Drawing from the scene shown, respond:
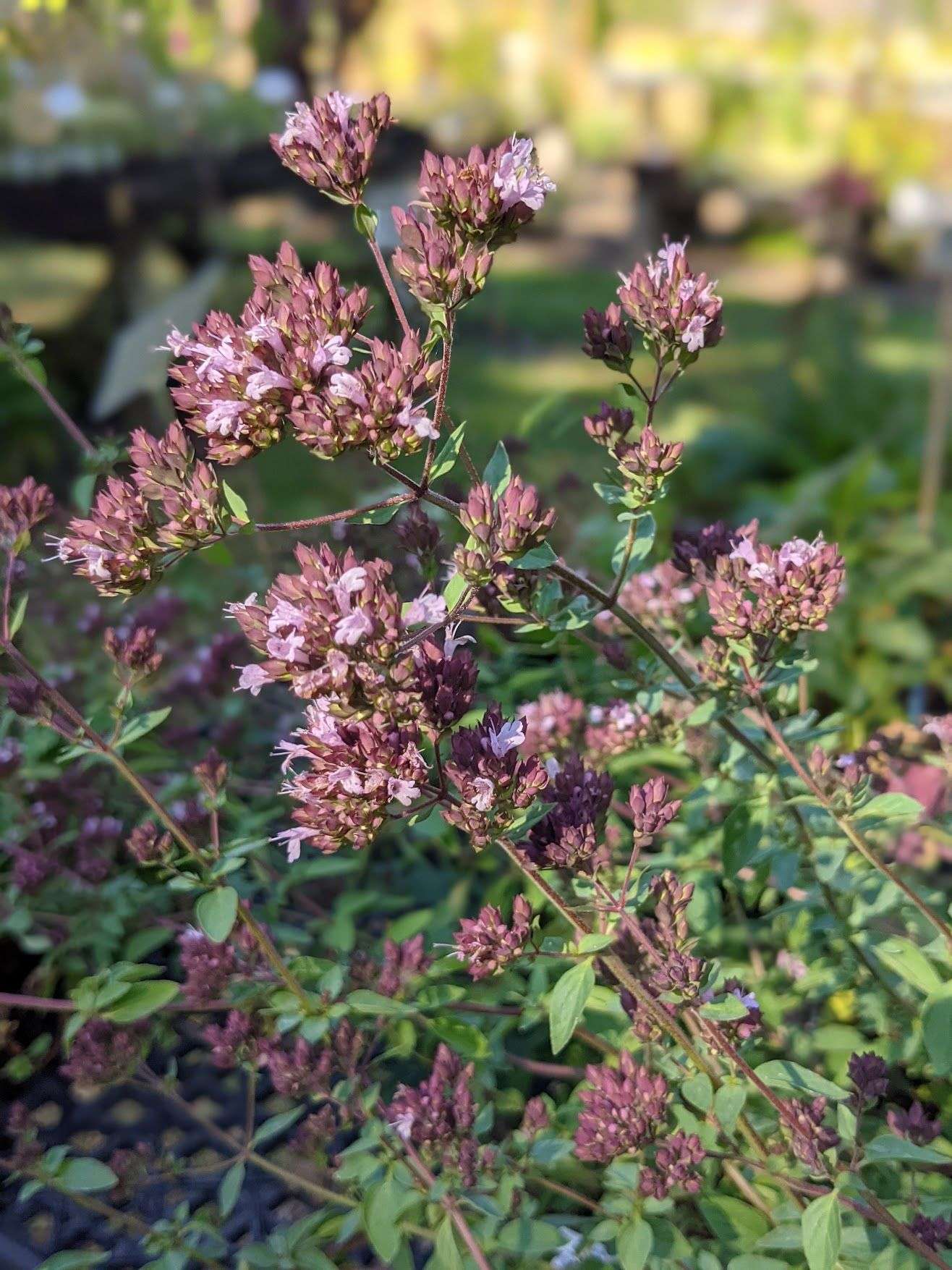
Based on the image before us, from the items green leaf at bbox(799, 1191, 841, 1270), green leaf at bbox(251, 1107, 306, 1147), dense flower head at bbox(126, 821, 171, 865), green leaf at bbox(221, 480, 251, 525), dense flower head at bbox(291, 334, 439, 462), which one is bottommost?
green leaf at bbox(799, 1191, 841, 1270)

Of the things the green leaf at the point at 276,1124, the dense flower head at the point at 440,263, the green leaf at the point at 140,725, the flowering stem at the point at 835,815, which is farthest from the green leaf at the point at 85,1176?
the dense flower head at the point at 440,263

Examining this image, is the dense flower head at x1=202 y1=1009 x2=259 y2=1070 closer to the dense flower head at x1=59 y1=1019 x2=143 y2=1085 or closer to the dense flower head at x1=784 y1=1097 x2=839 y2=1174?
the dense flower head at x1=59 y1=1019 x2=143 y2=1085

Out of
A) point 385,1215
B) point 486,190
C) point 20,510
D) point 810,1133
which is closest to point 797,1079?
point 810,1133

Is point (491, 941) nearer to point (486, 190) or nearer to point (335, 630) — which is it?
point (335, 630)

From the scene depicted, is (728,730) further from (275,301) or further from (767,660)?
(275,301)

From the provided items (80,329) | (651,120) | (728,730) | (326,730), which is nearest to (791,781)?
(728,730)

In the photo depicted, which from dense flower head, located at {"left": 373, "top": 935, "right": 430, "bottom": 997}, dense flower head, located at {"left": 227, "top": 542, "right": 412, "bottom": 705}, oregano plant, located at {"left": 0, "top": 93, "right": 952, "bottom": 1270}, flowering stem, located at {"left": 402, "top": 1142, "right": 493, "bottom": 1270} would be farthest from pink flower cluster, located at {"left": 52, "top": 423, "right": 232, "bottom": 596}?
flowering stem, located at {"left": 402, "top": 1142, "right": 493, "bottom": 1270}

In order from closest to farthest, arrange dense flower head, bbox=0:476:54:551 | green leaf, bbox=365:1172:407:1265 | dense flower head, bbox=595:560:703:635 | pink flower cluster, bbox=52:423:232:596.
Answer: pink flower cluster, bbox=52:423:232:596 < green leaf, bbox=365:1172:407:1265 < dense flower head, bbox=0:476:54:551 < dense flower head, bbox=595:560:703:635
